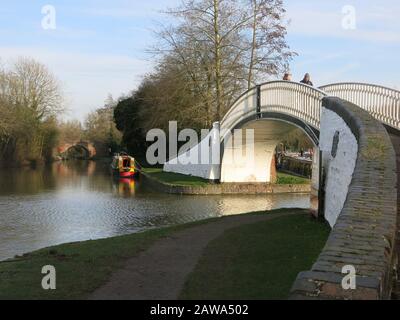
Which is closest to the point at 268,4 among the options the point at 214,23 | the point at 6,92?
the point at 214,23

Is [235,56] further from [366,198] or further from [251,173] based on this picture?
[366,198]

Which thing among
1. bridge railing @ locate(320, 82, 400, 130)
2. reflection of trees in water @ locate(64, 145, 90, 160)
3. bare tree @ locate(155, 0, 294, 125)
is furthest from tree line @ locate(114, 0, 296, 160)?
reflection of trees in water @ locate(64, 145, 90, 160)

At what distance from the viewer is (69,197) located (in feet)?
87.9

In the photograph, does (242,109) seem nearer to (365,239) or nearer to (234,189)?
(234,189)

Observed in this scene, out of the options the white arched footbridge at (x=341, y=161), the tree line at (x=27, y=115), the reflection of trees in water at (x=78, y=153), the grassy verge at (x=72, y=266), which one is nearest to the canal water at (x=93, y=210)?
the grassy verge at (x=72, y=266)

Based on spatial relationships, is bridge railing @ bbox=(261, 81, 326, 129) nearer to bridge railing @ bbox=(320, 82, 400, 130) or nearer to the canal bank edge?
bridge railing @ bbox=(320, 82, 400, 130)

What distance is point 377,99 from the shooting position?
12539 millimetres

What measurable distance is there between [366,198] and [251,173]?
25.0m

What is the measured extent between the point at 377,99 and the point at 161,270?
695cm

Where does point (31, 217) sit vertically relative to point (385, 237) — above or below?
below

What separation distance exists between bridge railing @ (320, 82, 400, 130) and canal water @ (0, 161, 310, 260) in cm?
768

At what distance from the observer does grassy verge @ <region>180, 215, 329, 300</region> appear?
7.15 metres

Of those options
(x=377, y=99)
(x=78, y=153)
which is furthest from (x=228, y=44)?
(x=78, y=153)

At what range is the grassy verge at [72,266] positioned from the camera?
721cm
